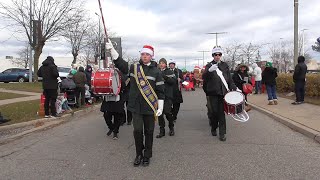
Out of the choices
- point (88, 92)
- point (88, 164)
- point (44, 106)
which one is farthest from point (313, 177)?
point (88, 92)

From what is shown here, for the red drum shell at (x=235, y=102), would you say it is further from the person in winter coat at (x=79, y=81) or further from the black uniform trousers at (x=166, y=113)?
the person in winter coat at (x=79, y=81)

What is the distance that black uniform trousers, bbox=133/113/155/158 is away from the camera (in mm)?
6566

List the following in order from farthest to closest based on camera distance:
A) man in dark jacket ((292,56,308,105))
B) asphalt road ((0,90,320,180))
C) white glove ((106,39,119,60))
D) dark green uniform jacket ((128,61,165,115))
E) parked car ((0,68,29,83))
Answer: parked car ((0,68,29,83)) → man in dark jacket ((292,56,308,105)) → white glove ((106,39,119,60)) → dark green uniform jacket ((128,61,165,115)) → asphalt road ((0,90,320,180))

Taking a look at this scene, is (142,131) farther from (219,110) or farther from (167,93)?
(167,93)

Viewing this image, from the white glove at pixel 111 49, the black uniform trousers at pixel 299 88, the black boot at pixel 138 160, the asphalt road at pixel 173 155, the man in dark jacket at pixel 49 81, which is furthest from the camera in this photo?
the black uniform trousers at pixel 299 88

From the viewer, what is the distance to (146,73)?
6602 mm

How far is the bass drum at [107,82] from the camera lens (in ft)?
28.0

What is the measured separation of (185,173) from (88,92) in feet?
37.0

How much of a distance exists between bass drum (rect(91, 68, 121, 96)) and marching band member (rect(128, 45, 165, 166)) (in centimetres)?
193

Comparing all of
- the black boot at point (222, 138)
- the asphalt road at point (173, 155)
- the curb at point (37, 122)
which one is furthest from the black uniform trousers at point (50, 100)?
the black boot at point (222, 138)

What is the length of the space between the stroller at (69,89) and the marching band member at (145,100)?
8.30 meters

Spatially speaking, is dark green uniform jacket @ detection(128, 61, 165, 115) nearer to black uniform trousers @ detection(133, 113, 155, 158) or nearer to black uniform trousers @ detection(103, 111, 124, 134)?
black uniform trousers @ detection(133, 113, 155, 158)

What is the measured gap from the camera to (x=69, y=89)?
14.5m

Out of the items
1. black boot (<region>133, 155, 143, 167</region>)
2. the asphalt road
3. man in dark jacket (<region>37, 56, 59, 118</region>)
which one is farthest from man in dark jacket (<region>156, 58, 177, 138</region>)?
man in dark jacket (<region>37, 56, 59, 118</region>)
